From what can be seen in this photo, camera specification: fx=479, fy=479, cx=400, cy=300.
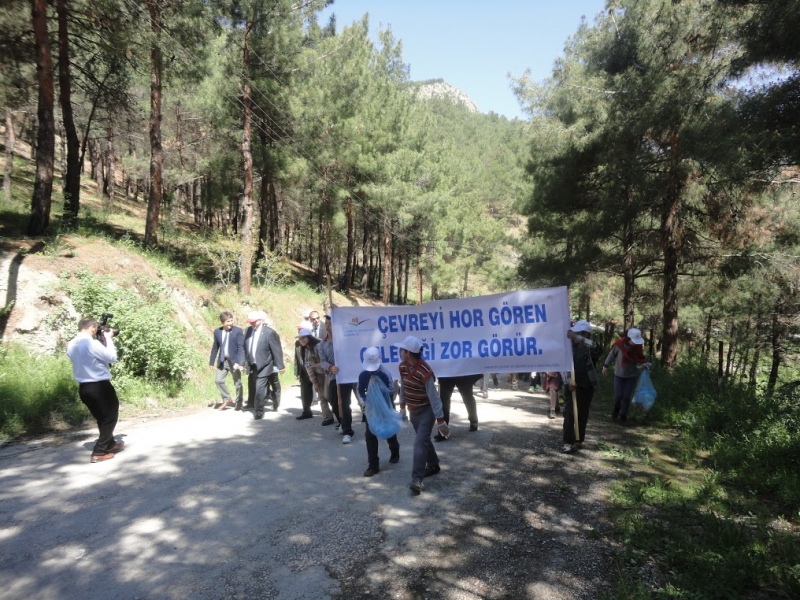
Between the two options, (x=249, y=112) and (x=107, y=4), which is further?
(x=249, y=112)

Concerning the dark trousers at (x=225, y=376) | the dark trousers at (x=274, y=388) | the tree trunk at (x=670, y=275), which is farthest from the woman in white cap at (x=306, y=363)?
the tree trunk at (x=670, y=275)

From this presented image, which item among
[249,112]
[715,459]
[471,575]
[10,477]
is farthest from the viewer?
[249,112]

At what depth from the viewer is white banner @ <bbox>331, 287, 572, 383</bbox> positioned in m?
6.92

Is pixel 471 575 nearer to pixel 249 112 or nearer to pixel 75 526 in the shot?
pixel 75 526

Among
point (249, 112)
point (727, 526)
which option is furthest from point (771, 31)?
point (249, 112)

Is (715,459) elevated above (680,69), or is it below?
below

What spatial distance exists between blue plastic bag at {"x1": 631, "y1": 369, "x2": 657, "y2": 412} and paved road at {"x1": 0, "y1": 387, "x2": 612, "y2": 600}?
6.19ft

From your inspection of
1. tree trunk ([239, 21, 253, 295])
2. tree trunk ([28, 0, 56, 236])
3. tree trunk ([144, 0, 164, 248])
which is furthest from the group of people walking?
tree trunk ([239, 21, 253, 295])

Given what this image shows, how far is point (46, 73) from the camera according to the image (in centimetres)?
1074

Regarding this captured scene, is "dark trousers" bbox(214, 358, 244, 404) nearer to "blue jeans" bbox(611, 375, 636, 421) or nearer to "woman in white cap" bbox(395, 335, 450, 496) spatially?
"woman in white cap" bbox(395, 335, 450, 496)

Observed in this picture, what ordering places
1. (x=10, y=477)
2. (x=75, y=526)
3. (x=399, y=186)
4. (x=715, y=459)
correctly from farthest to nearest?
(x=399, y=186) < (x=715, y=459) < (x=10, y=477) < (x=75, y=526)

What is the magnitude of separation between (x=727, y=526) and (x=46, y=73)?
47.7 ft

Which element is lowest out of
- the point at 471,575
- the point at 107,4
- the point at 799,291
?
the point at 471,575

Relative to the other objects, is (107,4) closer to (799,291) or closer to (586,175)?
(586,175)
